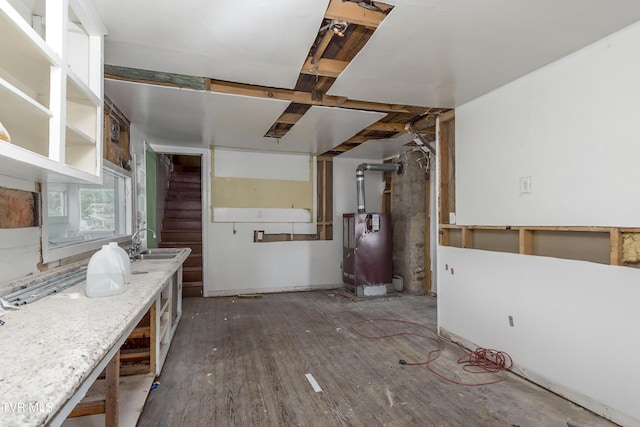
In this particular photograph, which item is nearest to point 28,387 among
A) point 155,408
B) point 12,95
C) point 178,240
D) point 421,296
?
Answer: point 12,95

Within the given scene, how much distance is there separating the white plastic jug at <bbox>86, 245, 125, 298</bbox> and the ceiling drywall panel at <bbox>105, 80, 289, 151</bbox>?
63.9 inches

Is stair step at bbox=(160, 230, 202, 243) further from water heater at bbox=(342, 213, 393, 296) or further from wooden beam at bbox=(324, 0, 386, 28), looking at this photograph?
wooden beam at bbox=(324, 0, 386, 28)

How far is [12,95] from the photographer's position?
1132 millimetres

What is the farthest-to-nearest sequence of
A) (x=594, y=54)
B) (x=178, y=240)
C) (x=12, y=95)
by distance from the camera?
1. (x=178, y=240)
2. (x=594, y=54)
3. (x=12, y=95)

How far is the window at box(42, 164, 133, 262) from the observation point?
2143 mm

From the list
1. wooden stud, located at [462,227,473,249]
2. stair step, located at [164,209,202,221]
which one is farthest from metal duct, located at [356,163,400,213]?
stair step, located at [164,209,202,221]

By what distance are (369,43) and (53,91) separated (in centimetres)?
167

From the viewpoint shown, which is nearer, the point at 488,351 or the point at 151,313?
the point at 151,313

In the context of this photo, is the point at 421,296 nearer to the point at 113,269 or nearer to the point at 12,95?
the point at 113,269

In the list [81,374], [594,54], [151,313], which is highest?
[594,54]

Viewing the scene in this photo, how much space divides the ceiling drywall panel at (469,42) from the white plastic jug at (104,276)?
1.96m

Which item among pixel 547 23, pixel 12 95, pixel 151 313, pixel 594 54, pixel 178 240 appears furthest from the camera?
pixel 178 240

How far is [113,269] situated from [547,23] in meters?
2.73

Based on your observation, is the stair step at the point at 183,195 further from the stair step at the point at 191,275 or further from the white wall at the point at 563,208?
the white wall at the point at 563,208
